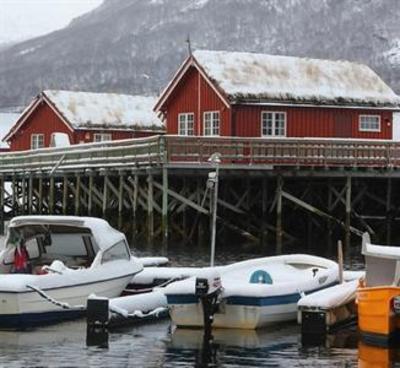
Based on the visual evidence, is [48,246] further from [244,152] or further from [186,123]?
[186,123]

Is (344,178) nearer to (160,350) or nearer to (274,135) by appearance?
(274,135)

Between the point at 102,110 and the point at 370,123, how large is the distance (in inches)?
592

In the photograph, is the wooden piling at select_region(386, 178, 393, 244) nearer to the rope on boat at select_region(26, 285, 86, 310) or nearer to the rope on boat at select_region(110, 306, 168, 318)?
the rope on boat at select_region(110, 306, 168, 318)

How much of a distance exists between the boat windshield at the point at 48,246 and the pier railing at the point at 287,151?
41.4 feet

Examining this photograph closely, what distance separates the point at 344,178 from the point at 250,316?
802 inches

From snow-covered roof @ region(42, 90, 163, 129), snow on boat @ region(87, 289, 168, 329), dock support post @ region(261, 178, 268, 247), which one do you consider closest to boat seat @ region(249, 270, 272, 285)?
snow on boat @ region(87, 289, 168, 329)

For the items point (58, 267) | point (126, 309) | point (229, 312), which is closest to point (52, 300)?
point (58, 267)

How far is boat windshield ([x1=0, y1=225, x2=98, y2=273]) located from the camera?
71.3 feet

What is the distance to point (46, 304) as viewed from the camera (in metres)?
19.8

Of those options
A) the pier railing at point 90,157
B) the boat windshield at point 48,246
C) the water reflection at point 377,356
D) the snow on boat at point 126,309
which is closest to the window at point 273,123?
the pier railing at point 90,157

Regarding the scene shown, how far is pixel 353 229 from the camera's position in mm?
37500

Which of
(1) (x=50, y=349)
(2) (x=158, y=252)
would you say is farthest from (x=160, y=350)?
(2) (x=158, y=252)

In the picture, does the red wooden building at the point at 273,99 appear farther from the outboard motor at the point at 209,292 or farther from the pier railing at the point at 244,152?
the outboard motor at the point at 209,292

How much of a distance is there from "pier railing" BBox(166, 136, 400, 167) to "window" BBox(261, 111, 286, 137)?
3.53 m
